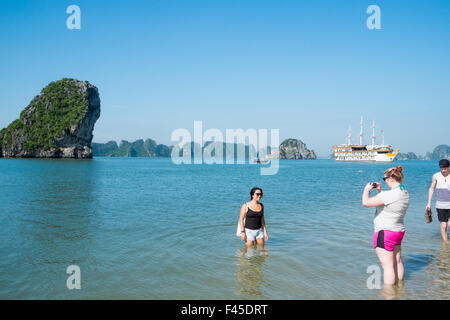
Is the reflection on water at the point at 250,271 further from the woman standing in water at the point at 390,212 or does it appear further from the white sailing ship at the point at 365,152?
the white sailing ship at the point at 365,152

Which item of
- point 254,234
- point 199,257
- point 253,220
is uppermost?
point 253,220

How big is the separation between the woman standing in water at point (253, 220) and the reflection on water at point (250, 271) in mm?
258

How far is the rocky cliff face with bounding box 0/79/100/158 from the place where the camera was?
11906 centimetres

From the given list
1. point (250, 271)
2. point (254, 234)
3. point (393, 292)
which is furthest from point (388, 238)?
point (254, 234)

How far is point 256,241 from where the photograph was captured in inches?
306

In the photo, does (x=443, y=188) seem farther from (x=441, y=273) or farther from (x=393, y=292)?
(x=393, y=292)

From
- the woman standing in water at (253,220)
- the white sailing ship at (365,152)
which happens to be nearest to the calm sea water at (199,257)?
the woman standing in water at (253,220)

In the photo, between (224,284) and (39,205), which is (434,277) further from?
(39,205)

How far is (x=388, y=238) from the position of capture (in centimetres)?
479

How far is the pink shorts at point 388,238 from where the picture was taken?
15.6 feet

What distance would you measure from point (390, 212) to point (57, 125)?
139636mm

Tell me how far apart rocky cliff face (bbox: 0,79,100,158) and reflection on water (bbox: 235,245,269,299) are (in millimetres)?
127487
